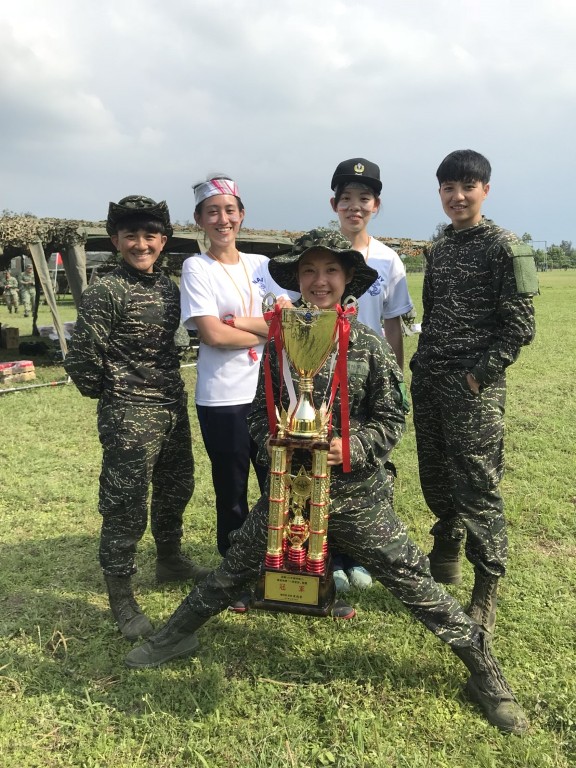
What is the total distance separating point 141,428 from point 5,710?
1.38 meters

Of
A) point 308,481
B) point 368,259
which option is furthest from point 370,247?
point 308,481

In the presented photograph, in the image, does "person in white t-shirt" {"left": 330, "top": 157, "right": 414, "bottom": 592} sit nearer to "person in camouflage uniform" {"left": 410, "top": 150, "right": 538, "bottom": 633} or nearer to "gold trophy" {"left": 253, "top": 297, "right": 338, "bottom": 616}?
"person in camouflage uniform" {"left": 410, "top": 150, "right": 538, "bottom": 633}

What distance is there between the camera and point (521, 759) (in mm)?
2186

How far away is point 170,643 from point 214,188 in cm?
226

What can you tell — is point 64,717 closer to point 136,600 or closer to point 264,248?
point 136,600

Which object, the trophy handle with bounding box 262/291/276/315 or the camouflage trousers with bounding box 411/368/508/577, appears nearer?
the trophy handle with bounding box 262/291/276/315

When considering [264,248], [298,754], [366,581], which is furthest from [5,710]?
[264,248]

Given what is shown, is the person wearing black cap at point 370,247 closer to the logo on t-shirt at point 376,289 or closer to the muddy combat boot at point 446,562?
the logo on t-shirt at point 376,289

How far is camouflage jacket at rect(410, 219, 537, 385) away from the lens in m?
2.63

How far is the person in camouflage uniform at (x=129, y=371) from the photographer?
2768 millimetres

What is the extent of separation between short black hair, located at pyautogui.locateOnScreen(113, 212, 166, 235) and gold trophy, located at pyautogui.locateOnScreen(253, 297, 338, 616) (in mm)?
1096

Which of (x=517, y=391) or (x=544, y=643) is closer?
(x=544, y=643)

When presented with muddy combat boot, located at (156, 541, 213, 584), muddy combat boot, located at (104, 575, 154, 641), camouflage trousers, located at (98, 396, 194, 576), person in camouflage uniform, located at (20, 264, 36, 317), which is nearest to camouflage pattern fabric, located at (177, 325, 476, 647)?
camouflage trousers, located at (98, 396, 194, 576)

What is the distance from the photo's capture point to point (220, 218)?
2.91 m
